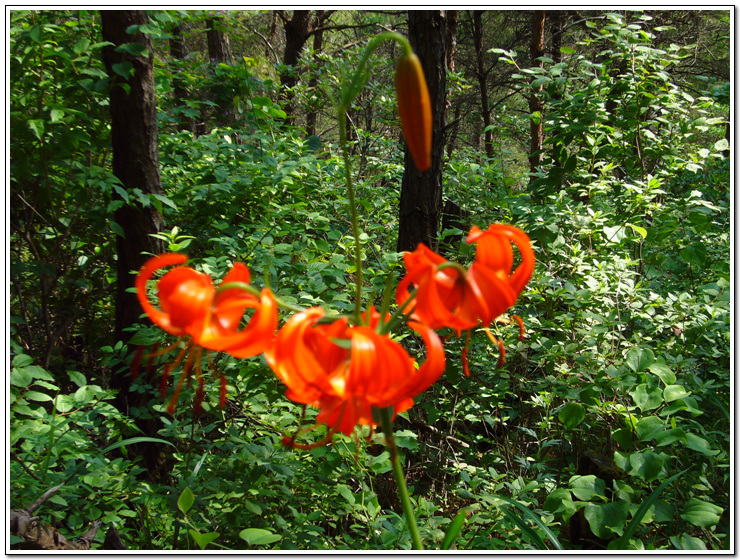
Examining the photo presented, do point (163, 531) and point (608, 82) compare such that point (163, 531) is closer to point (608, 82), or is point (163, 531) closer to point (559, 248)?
point (559, 248)

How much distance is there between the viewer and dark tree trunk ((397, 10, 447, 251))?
1989 mm

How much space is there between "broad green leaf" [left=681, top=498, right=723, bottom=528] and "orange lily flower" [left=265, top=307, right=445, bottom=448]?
81cm

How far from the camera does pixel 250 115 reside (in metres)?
2.48

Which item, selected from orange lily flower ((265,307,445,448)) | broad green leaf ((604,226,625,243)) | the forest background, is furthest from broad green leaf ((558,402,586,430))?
orange lily flower ((265,307,445,448))

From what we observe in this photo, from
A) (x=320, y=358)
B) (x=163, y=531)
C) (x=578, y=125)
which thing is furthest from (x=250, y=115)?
(x=320, y=358)

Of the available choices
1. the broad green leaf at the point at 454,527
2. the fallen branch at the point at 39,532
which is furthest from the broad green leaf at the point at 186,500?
the broad green leaf at the point at 454,527

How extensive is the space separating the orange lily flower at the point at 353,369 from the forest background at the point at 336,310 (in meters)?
0.34

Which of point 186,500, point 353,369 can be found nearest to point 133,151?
point 186,500

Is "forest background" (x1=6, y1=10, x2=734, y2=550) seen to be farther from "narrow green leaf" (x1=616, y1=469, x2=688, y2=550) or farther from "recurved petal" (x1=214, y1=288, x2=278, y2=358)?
"recurved petal" (x1=214, y1=288, x2=278, y2=358)

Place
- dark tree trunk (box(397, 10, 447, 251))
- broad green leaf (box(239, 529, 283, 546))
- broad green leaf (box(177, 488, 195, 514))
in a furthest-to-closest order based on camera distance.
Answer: dark tree trunk (box(397, 10, 447, 251)), broad green leaf (box(177, 488, 195, 514)), broad green leaf (box(239, 529, 283, 546))

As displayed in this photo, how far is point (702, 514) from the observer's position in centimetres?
93

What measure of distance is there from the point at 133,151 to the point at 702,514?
1.89m

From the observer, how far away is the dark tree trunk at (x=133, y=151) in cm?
172
